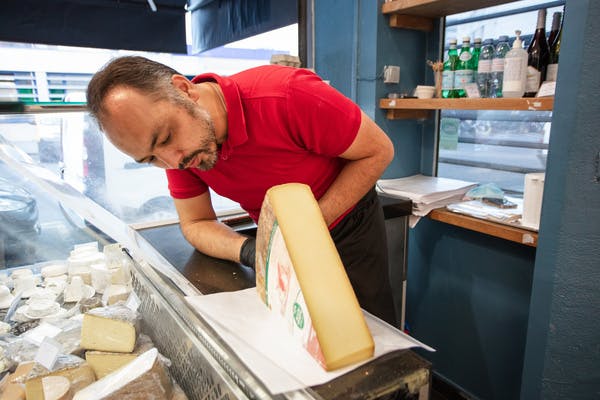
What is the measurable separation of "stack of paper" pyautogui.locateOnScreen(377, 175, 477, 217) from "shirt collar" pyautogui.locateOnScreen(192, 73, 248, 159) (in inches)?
45.4

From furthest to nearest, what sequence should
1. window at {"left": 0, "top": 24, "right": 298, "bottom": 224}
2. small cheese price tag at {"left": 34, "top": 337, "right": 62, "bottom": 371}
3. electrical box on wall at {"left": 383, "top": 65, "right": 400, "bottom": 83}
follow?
electrical box on wall at {"left": 383, "top": 65, "right": 400, "bottom": 83}, window at {"left": 0, "top": 24, "right": 298, "bottom": 224}, small cheese price tag at {"left": 34, "top": 337, "right": 62, "bottom": 371}

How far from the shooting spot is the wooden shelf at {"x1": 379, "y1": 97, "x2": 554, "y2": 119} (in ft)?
5.12

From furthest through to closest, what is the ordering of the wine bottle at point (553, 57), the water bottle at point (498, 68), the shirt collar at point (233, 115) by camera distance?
the water bottle at point (498, 68) < the wine bottle at point (553, 57) < the shirt collar at point (233, 115)

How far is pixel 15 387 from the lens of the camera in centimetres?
79

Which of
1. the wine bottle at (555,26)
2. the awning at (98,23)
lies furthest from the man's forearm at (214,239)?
the awning at (98,23)

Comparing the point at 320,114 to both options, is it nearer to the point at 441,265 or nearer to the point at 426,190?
the point at 426,190

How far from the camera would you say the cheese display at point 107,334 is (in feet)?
2.79

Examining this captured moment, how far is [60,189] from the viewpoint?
1.24 meters

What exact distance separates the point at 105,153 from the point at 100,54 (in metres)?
2.61

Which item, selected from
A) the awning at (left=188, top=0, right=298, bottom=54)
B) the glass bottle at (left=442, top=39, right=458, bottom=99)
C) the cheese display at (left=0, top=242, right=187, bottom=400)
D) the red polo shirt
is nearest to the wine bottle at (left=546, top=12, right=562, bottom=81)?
the glass bottle at (left=442, top=39, right=458, bottom=99)

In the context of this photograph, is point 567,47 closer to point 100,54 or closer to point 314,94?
point 314,94

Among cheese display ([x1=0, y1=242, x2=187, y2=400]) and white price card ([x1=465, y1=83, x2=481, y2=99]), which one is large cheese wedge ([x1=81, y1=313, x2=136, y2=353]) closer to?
cheese display ([x1=0, y1=242, x2=187, y2=400])

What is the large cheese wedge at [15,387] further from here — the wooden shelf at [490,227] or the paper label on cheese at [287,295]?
the wooden shelf at [490,227]

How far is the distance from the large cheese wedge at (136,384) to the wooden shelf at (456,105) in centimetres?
152
